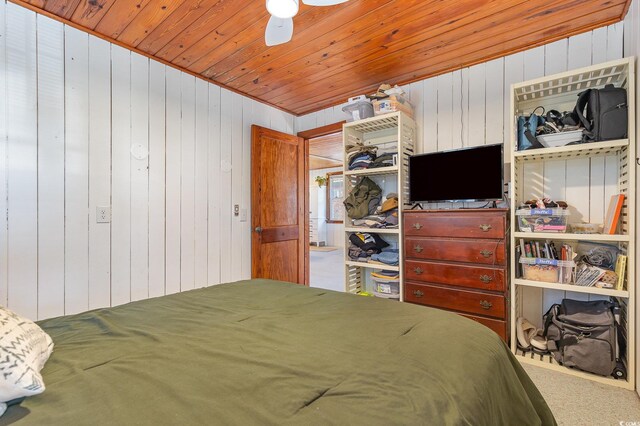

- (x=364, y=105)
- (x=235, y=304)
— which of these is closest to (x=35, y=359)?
(x=235, y=304)

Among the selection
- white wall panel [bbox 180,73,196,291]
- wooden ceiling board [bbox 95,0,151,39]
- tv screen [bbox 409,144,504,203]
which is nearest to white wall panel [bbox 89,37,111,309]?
wooden ceiling board [bbox 95,0,151,39]

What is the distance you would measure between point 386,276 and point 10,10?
134 inches

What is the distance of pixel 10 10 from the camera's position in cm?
197

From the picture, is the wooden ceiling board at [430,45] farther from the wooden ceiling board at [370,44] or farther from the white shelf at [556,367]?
the white shelf at [556,367]

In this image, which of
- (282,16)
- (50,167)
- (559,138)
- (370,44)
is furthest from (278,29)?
(559,138)

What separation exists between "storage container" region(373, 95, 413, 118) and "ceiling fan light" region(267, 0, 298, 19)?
155cm

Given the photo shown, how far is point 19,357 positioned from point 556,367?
2.79 m

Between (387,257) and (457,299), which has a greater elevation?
(387,257)

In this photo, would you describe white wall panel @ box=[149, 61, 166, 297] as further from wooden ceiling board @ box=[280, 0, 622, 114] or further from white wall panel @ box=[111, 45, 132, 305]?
wooden ceiling board @ box=[280, 0, 622, 114]

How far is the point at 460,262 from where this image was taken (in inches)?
94.5

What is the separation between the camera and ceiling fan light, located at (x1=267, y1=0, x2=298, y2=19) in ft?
4.94

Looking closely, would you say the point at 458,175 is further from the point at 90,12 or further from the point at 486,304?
the point at 90,12

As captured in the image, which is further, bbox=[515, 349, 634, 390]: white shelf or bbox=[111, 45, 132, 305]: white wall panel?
bbox=[111, 45, 132, 305]: white wall panel

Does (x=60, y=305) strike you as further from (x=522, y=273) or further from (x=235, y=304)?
(x=522, y=273)
